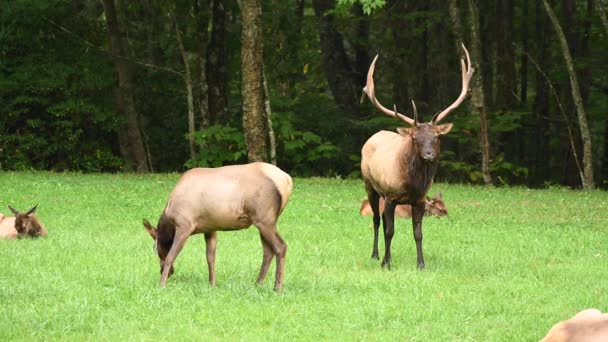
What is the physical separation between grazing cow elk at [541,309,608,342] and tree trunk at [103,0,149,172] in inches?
912

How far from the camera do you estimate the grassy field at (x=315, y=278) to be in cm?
891

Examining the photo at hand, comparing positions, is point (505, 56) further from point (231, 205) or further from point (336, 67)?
point (231, 205)

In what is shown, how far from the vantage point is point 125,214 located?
17219 mm

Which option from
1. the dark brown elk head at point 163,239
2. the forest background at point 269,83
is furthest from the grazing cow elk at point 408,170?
the forest background at point 269,83

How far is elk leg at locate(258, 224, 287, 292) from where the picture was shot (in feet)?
34.0

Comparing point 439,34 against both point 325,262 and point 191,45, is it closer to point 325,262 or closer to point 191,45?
point 191,45

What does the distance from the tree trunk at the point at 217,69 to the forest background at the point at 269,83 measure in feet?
0.13

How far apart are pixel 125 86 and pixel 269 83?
4.87 meters

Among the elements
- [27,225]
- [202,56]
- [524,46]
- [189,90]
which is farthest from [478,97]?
[27,225]

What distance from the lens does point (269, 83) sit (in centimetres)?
3162

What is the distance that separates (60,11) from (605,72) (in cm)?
1551

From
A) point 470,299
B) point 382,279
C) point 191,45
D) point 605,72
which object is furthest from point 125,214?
point 605,72

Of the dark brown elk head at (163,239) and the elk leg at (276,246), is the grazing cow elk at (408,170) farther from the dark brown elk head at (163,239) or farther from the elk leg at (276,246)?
the dark brown elk head at (163,239)

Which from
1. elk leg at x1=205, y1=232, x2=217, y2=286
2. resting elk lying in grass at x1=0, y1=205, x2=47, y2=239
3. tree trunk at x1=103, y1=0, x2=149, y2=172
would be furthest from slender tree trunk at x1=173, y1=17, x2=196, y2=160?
elk leg at x1=205, y1=232, x2=217, y2=286
